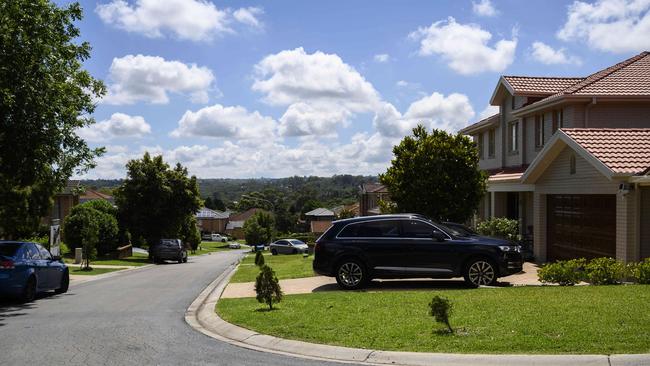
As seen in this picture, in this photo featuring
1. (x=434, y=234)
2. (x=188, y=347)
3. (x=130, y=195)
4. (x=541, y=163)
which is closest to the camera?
(x=188, y=347)

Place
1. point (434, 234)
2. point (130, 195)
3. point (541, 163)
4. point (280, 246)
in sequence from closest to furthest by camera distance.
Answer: point (434, 234) → point (541, 163) → point (130, 195) → point (280, 246)

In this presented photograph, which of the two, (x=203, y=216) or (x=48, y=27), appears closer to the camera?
(x=48, y=27)

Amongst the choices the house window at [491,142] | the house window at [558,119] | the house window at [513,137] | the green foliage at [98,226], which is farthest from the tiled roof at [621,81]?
the green foliage at [98,226]

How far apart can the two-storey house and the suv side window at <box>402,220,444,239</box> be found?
4447mm

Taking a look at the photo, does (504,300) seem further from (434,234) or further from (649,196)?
(649,196)

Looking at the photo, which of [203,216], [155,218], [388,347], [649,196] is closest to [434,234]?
[649,196]

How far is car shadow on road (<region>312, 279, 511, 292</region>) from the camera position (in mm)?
14320

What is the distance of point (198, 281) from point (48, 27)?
364 inches

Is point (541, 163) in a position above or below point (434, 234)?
above

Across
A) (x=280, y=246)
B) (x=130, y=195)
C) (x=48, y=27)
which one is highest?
(x=48, y=27)

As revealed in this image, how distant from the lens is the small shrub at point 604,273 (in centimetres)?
1359

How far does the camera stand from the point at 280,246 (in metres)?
50.5

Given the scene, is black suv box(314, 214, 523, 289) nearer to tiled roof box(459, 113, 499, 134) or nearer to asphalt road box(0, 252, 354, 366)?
asphalt road box(0, 252, 354, 366)

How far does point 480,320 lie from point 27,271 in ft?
36.1
